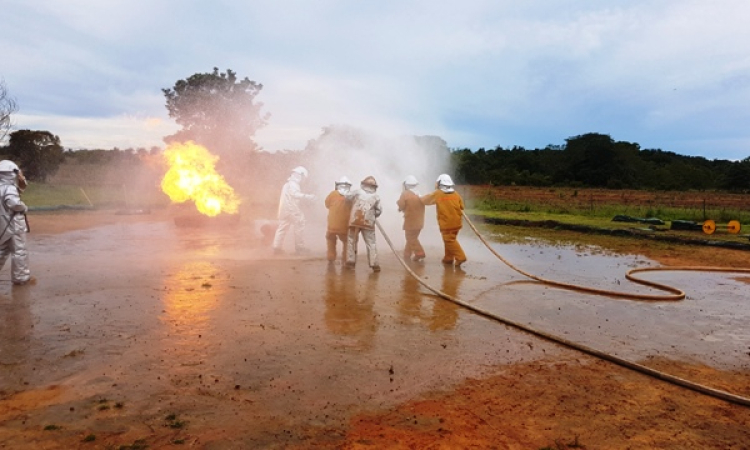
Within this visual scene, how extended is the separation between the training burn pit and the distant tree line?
3420 cm

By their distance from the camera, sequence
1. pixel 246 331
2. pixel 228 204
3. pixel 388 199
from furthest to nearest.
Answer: pixel 228 204, pixel 388 199, pixel 246 331

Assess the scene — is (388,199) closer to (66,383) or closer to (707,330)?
(707,330)

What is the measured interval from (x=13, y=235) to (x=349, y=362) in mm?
7380

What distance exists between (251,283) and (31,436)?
5.44 meters

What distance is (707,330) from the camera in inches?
271

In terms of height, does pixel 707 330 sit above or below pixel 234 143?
below

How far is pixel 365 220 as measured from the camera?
11.0m

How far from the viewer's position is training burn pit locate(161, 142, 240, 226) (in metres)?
18.8

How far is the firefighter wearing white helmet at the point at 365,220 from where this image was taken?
1095cm

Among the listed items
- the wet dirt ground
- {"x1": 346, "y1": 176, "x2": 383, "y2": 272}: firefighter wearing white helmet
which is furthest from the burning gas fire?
{"x1": 346, "y1": 176, "x2": 383, "y2": 272}: firefighter wearing white helmet

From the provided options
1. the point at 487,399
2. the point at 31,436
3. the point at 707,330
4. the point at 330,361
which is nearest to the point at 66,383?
the point at 31,436

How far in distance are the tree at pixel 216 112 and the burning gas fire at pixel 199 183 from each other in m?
12.3

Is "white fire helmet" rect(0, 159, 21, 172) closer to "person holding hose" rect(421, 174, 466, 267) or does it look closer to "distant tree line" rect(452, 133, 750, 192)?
"person holding hose" rect(421, 174, 466, 267)

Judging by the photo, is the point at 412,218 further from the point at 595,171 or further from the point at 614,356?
the point at 595,171
